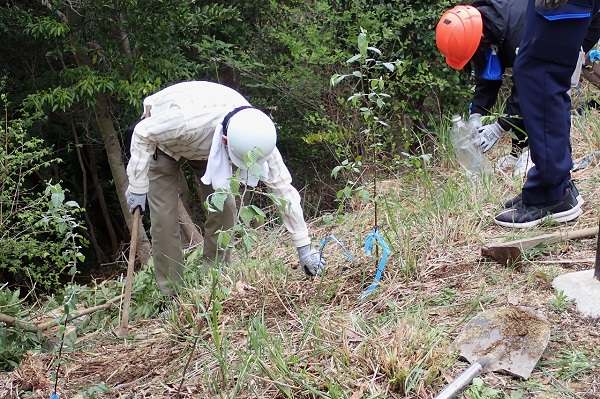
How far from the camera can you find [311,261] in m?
3.66

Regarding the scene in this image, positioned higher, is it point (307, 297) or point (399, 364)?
point (399, 364)

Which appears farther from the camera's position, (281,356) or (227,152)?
(227,152)

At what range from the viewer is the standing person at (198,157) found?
11.8 ft

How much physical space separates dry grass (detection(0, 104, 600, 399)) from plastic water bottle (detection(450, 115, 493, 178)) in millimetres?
782

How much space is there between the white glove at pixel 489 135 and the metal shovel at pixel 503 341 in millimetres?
2694

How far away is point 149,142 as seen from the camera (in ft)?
13.3

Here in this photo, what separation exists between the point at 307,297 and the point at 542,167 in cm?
135

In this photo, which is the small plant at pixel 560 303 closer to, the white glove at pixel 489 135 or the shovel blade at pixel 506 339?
the shovel blade at pixel 506 339

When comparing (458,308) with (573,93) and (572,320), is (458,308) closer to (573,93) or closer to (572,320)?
(572,320)

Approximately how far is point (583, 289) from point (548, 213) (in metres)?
0.82

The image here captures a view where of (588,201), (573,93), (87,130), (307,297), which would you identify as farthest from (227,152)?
(87,130)

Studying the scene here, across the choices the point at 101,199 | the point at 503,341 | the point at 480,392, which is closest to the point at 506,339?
the point at 503,341

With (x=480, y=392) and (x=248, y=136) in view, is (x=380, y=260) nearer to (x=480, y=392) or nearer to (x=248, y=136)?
(x=248, y=136)

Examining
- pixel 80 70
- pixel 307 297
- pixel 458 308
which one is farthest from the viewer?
pixel 80 70
